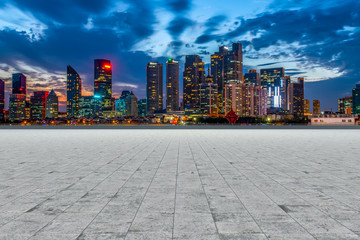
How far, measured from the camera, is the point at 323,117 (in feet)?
420

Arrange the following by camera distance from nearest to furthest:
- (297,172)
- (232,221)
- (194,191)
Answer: (232,221) → (194,191) → (297,172)

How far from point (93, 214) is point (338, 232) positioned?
4656mm

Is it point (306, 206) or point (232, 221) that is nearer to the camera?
point (232, 221)

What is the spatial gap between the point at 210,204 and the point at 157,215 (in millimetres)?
1396

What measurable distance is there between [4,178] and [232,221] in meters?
8.09

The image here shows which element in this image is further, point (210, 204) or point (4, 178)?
point (4, 178)

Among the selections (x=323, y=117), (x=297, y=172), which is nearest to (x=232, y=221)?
(x=297, y=172)

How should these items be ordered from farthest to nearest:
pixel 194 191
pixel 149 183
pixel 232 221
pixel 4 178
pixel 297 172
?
pixel 297 172 < pixel 4 178 < pixel 149 183 < pixel 194 191 < pixel 232 221

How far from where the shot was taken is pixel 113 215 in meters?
5.63

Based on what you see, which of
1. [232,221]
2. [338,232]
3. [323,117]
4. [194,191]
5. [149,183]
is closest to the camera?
[338,232]

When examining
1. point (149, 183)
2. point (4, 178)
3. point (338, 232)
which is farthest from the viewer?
point (4, 178)

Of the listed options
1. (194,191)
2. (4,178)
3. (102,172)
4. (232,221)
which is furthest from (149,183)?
(4,178)

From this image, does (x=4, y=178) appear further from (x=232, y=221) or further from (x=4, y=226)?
(x=232, y=221)

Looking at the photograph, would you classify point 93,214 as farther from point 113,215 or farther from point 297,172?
point 297,172
